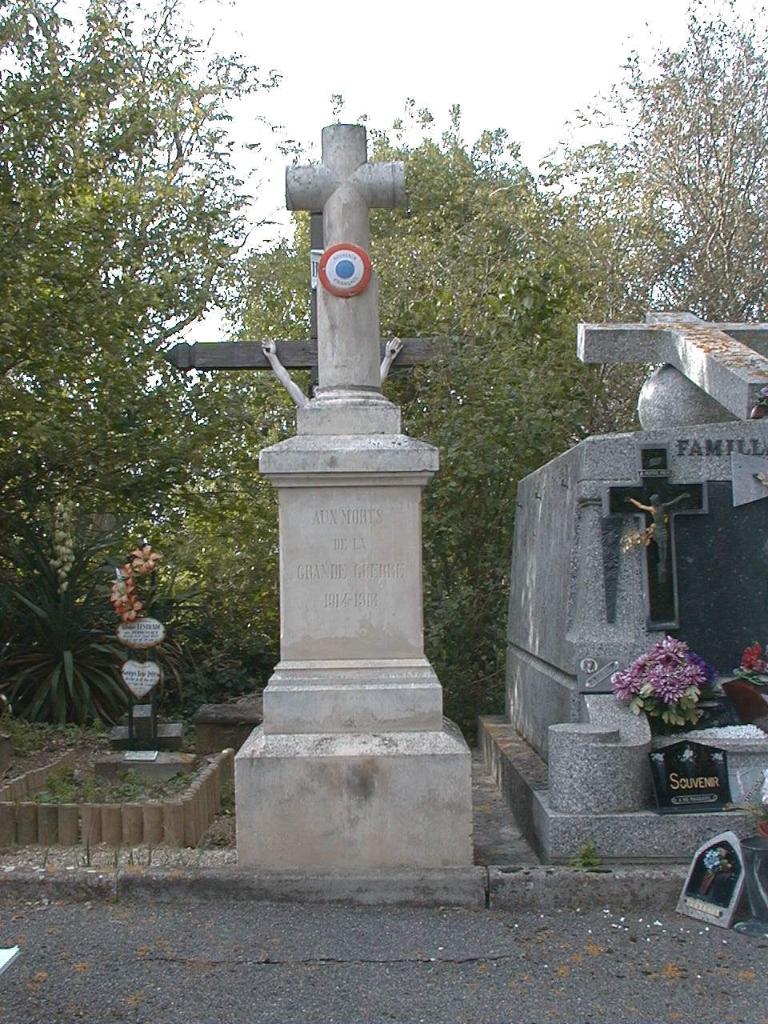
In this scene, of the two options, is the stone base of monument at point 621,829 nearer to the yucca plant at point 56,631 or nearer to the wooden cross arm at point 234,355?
the wooden cross arm at point 234,355

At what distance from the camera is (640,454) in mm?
5848

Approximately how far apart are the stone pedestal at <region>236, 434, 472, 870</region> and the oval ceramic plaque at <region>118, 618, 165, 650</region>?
5.24 ft

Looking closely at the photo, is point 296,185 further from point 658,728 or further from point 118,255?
point 118,255

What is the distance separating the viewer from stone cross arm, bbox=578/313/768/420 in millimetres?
5721

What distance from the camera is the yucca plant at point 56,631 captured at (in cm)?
A: 946

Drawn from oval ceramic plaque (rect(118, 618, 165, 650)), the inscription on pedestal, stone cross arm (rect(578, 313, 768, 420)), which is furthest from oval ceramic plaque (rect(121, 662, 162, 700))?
stone cross arm (rect(578, 313, 768, 420))

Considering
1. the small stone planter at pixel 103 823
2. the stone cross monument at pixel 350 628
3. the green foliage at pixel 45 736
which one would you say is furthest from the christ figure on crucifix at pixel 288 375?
the green foliage at pixel 45 736

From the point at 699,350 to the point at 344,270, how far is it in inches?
76.4

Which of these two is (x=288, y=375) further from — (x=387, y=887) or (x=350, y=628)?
(x=387, y=887)

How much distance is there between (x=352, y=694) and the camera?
535cm

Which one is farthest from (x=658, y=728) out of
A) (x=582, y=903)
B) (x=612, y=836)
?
(x=582, y=903)

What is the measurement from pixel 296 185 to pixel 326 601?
79.8 inches

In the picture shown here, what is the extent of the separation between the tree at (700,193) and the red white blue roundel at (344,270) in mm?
7035

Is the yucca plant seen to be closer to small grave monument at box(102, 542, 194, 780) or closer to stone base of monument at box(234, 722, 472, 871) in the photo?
small grave monument at box(102, 542, 194, 780)
